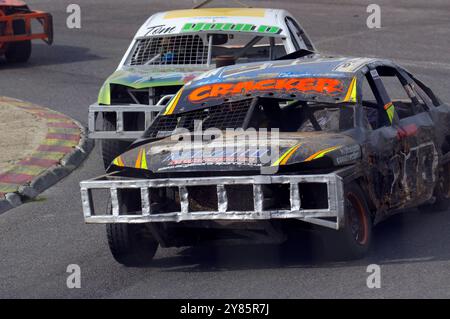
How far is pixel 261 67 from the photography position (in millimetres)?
8820

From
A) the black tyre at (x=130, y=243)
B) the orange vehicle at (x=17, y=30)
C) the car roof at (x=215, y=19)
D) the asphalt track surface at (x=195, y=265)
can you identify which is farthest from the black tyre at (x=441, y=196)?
the orange vehicle at (x=17, y=30)

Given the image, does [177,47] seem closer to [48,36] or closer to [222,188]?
[222,188]

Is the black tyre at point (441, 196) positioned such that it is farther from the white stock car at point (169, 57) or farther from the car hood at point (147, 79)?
the car hood at point (147, 79)

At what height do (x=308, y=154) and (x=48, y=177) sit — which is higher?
(x=308, y=154)

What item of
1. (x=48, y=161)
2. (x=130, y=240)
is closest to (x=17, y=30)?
(x=48, y=161)

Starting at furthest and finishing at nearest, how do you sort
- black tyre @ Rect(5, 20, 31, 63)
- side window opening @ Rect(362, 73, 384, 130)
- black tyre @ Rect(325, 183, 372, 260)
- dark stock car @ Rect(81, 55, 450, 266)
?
black tyre @ Rect(5, 20, 31, 63) → side window opening @ Rect(362, 73, 384, 130) → black tyre @ Rect(325, 183, 372, 260) → dark stock car @ Rect(81, 55, 450, 266)

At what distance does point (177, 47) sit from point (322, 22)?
12360 millimetres

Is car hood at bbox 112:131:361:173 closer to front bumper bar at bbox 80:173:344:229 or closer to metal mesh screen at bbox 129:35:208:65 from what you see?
front bumper bar at bbox 80:173:344:229

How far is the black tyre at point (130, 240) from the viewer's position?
7.55 m

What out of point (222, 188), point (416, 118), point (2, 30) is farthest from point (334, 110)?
point (2, 30)

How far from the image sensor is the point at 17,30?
61.0 feet

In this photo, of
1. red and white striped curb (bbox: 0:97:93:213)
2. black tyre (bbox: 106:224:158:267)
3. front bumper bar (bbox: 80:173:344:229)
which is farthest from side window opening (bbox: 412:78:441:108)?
red and white striped curb (bbox: 0:97:93:213)

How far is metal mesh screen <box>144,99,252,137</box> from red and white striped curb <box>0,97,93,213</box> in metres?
2.20

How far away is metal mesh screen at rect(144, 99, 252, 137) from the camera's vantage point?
8.23 m
